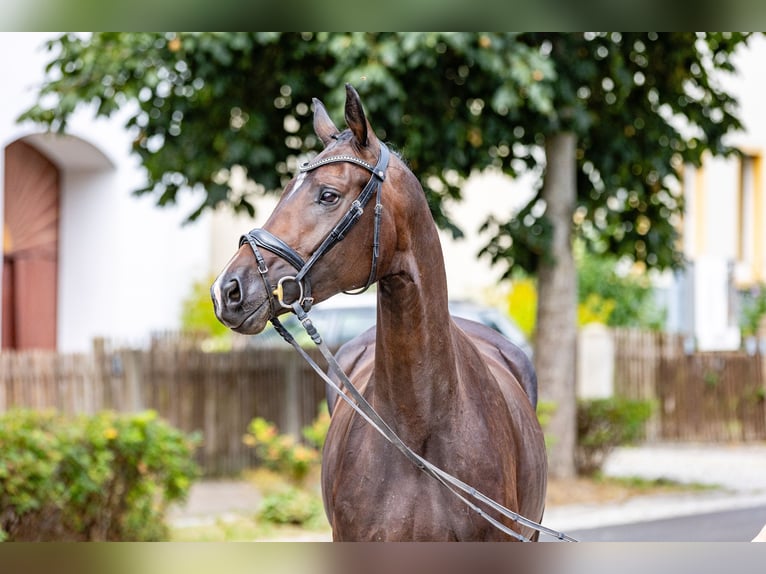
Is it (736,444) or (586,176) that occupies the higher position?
(586,176)

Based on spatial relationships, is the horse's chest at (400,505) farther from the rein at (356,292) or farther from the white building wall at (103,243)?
the white building wall at (103,243)

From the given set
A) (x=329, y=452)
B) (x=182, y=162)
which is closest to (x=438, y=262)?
(x=329, y=452)

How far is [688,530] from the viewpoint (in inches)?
381

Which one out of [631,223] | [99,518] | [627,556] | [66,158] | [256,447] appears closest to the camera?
[627,556]

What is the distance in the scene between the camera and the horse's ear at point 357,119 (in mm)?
3355

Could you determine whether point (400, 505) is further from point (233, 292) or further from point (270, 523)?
point (270, 523)

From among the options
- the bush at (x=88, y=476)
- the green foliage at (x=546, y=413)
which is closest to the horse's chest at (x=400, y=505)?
the bush at (x=88, y=476)

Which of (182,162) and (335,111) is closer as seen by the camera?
(335,111)

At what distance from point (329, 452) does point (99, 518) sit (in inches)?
171

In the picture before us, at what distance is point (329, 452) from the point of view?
4266mm

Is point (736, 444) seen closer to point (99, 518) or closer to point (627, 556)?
point (99, 518)

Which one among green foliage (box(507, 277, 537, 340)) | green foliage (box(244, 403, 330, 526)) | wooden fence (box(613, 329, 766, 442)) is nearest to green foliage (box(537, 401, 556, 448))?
green foliage (box(244, 403, 330, 526))

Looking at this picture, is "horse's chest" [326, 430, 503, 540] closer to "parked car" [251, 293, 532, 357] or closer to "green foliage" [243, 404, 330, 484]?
"green foliage" [243, 404, 330, 484]

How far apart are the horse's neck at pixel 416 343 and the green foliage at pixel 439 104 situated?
17.3 feet
